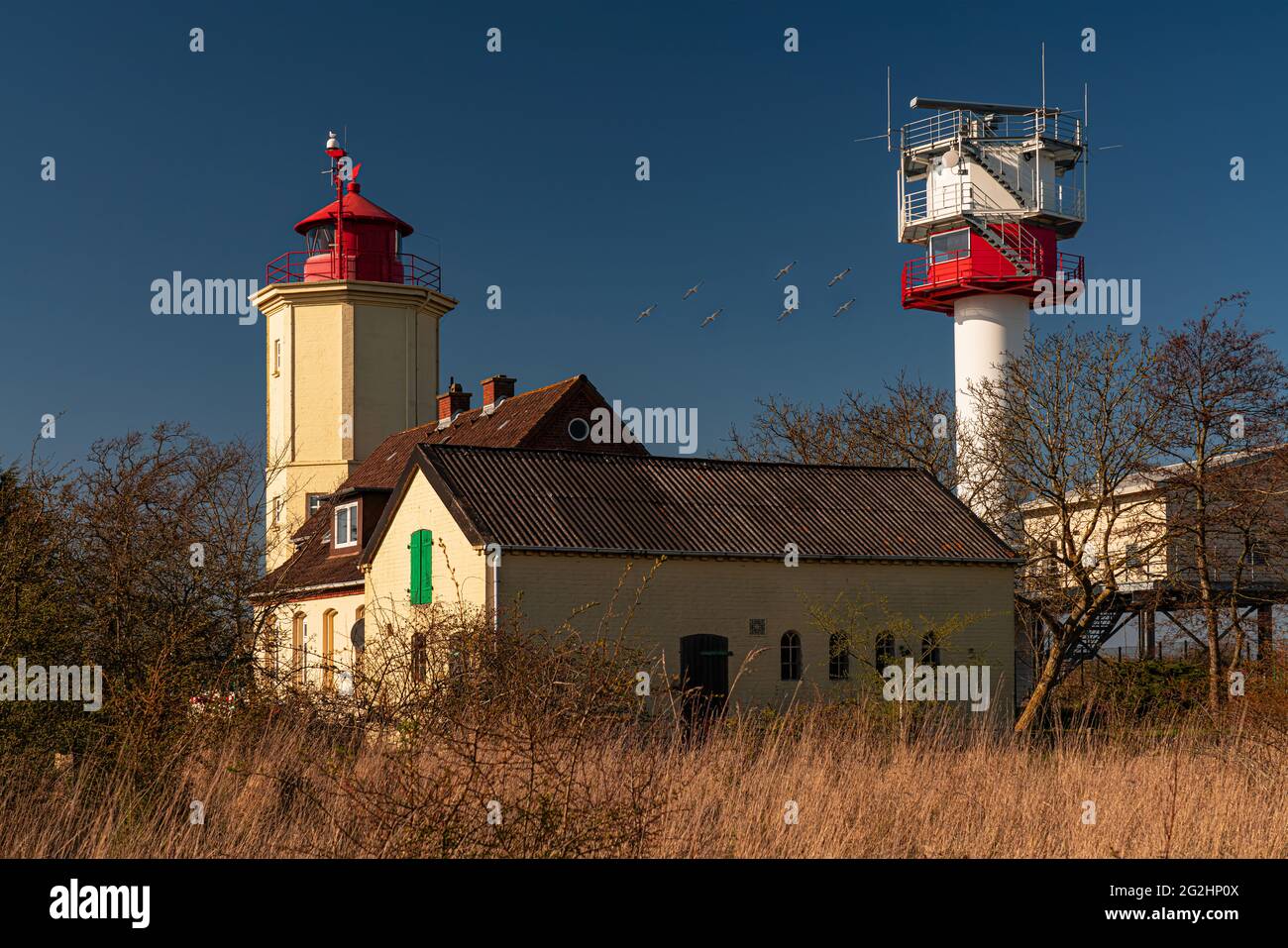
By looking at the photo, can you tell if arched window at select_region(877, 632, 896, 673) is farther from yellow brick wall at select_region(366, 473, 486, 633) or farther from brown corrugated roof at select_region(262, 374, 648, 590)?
brown corrugated roof at select_region(262, 374, 648, 590)

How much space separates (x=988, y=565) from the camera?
2948cm

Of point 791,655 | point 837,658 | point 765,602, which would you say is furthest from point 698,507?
point 837,658

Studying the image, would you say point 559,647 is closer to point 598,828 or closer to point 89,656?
point 598,828

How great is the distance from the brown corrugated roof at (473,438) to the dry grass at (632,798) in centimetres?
1955

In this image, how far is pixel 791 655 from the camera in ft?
90.5

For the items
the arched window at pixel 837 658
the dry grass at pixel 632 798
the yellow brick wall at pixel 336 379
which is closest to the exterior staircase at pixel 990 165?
the yellow brick wall at pixel 336 379

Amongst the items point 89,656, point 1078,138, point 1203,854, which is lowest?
point 1203,854

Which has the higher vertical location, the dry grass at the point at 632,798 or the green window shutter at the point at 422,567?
the green window shutter at the point at 422,567

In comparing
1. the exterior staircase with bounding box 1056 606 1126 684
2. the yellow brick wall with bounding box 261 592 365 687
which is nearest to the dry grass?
the exterior staircase with bounding box 1056 606 1126 684

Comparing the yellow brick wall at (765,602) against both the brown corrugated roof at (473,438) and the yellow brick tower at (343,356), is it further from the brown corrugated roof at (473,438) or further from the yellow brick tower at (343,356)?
the yellow brick tower at (343,356)

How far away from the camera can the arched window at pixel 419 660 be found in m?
9.92

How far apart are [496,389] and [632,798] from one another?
29754 millimetres
